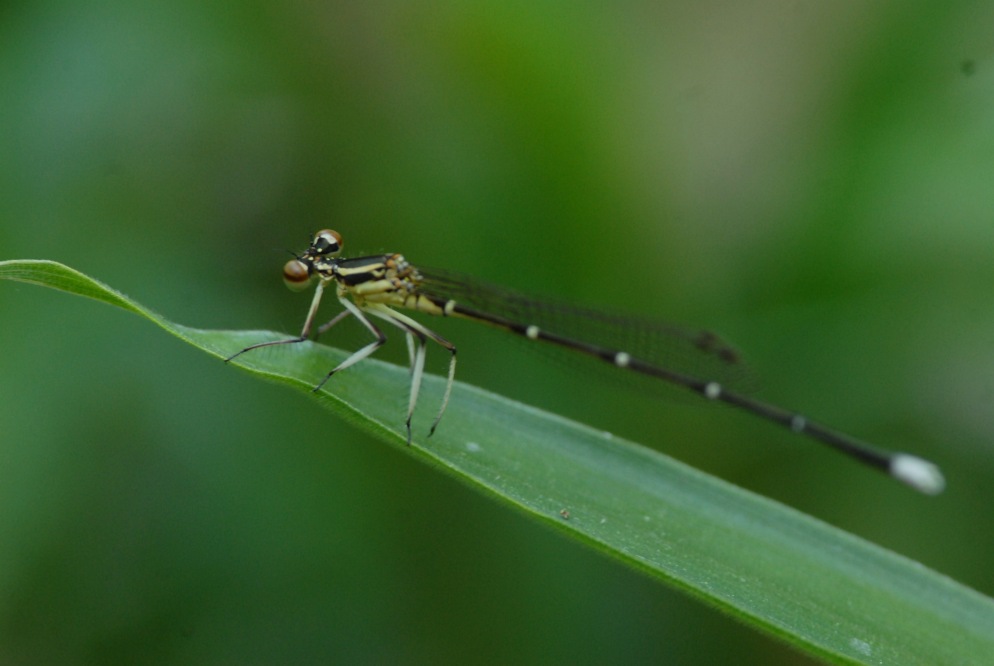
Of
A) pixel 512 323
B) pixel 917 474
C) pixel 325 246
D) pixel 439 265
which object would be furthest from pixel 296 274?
pixel 917 474

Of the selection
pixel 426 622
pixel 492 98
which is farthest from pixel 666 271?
pixel 426 622

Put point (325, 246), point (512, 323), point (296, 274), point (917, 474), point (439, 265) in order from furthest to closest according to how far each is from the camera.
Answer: point (439, 265) → point (512, 323) → point (325, 246) → point (296, 274) → point (917, 474)

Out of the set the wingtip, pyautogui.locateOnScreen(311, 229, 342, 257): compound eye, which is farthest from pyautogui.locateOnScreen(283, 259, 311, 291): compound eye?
the wingtip

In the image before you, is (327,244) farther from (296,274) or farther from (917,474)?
(917,474)

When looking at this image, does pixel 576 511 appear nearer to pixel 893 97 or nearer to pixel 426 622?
pixel 426 622

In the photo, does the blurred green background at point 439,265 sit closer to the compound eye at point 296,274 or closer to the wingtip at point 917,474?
the compound eye at point 296,274

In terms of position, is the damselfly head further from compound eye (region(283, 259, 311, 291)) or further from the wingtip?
the wingtip

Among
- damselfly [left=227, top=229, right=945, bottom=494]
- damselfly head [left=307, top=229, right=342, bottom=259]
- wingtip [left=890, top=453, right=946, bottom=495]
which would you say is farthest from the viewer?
damselfly head [left=307, top=229, right=342, bottom=259]
